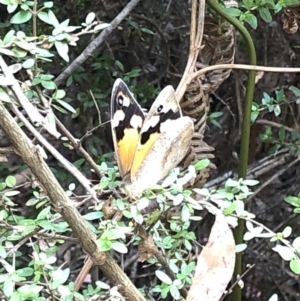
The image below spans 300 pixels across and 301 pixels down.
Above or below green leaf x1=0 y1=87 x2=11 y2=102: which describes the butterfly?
below

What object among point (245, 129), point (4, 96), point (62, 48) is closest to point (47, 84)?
point (62, 48)

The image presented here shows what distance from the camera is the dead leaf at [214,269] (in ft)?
2.16

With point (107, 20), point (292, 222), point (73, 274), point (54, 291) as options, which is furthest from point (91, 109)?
point (54, 291)

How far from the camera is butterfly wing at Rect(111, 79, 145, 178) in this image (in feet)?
2.48

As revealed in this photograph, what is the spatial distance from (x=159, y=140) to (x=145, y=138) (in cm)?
2

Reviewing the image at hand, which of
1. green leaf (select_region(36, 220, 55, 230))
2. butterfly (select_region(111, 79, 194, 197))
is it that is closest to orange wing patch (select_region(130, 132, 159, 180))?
butterfly (select_region(111, 79, 194, 197))

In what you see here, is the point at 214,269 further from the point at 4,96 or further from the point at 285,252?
the point at 4,96

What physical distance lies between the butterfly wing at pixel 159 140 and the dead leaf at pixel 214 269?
0.12 m

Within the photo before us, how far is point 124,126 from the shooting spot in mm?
773

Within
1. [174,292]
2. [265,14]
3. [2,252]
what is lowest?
[174,292]

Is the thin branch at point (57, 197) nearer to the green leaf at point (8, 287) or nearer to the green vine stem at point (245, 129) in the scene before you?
the green leaf at point (8, 287)

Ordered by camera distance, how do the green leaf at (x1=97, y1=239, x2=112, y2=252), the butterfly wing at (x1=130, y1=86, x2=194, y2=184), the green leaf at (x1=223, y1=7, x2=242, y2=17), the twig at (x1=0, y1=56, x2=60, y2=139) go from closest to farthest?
the twig at (x1=0, y1=56, x2=60, y2=139), the green leaf at (x1=97, y1=239, x2=112, y2=252), the butterfly wing at (x1=130, y1=86, x2=194, y2=184), the green leaf at (x1=223, y1=7, x2=242, y2=17)

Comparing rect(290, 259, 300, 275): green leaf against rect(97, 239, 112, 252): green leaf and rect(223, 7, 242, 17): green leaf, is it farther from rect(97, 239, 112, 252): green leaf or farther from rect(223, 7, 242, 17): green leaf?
rect(223, 7, 242, 17): green leaf

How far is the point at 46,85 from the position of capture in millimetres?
793
